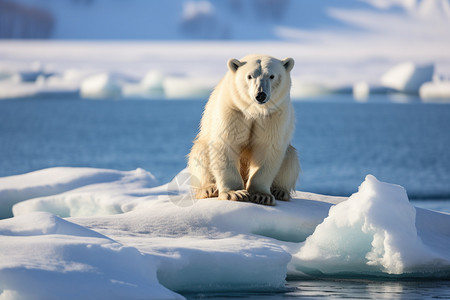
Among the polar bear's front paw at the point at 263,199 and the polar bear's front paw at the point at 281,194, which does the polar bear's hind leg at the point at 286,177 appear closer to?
the polar bear's front paw at the point at 281,194

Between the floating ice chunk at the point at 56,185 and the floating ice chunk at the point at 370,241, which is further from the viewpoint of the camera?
the floating ice chunk at the point at 56,185

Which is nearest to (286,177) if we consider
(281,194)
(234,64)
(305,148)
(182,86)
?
(281,194)

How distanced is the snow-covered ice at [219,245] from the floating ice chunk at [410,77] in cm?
4434

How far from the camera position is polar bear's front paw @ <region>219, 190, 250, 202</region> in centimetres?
589

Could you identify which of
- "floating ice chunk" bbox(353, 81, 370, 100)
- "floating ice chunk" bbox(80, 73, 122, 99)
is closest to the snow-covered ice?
"floating ice chunk" bbox(80, 73, 122, 99)

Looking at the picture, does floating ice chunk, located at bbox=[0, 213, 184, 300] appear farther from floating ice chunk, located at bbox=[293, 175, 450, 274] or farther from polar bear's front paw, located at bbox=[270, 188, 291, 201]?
polar bear's front paw, located at bbox=[270, 188, 291, 201]

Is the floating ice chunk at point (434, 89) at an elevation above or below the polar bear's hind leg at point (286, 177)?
above

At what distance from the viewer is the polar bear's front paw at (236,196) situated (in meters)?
5.89

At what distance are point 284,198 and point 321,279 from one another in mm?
1021

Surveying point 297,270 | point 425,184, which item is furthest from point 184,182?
point 425,184

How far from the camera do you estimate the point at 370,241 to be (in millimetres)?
5414

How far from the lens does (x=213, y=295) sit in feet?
15.6

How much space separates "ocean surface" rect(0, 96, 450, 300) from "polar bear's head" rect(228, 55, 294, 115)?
134 centimetres

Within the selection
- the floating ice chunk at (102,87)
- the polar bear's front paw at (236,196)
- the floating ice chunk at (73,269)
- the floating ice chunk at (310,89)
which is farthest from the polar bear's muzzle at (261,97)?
the floating ice chunk at (310,89)
